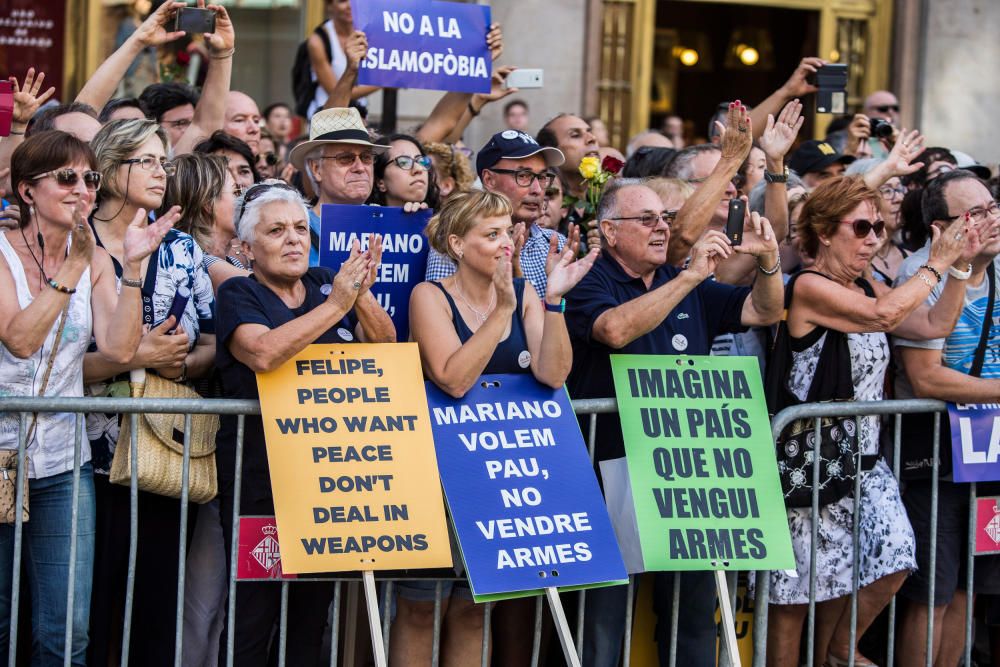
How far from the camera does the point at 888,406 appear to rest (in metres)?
5.75

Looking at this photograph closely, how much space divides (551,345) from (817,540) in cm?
141

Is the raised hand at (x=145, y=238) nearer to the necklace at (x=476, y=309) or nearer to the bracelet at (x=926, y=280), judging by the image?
the necklace at (x=476, y=309)

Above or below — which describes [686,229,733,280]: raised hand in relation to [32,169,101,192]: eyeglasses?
below

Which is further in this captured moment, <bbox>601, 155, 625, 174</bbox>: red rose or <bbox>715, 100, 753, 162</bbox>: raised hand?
<bbox>601, 155, 625, 174</bbox>: red rose

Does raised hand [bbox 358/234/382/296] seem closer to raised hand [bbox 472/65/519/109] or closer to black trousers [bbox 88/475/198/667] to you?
black trousers [bbox 88/475/198/667]

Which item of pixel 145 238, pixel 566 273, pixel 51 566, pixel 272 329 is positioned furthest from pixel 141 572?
pixel 566 273

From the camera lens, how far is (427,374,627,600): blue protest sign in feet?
17.1

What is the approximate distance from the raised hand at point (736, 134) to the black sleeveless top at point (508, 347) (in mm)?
1230

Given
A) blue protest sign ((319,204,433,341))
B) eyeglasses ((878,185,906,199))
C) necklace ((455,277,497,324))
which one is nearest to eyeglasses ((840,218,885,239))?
necklace ((455,277,497,324))

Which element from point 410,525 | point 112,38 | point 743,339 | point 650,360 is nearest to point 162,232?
point 410,525

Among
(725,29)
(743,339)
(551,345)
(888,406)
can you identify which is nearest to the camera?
(551,345)

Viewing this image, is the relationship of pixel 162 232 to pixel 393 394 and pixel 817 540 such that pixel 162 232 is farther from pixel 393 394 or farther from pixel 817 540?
pixel 817 540

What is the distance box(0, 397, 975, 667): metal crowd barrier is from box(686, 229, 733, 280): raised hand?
1.97 ft

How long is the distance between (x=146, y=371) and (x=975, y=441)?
11.1 ft
